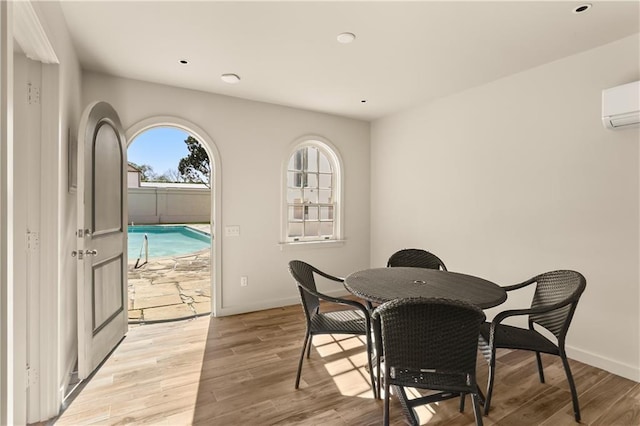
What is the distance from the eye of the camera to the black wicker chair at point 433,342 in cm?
159

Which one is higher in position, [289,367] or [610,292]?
[610,292]

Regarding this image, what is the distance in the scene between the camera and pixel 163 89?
3629 millimetres

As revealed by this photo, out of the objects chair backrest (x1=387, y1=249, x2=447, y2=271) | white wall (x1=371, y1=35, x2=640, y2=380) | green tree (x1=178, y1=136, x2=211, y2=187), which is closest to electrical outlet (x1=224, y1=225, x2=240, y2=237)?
chair backrest (x1=387, y1=249, x2=447, y2=271)

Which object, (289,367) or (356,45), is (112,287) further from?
(356,45)

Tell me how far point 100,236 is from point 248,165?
6.20 feet

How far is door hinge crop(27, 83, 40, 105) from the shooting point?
6.51ft

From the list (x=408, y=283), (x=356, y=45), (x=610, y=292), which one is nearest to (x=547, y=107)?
(x=610, y=292)

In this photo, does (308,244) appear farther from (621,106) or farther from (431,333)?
(621,106)

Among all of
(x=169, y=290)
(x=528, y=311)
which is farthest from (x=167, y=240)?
(x=528, y=311)

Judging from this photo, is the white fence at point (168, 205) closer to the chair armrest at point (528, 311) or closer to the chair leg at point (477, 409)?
the chair armrest at point (528, 311)

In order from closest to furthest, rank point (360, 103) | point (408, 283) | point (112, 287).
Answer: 1. point (408, 283)
2. point (112, 287)
3. point (360, 103)

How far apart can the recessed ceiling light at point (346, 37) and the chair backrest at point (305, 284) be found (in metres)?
1.79

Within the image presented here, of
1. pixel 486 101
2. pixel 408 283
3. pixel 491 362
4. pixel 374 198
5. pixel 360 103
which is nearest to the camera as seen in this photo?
pixel 491 362

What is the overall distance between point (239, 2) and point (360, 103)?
7.73ft
